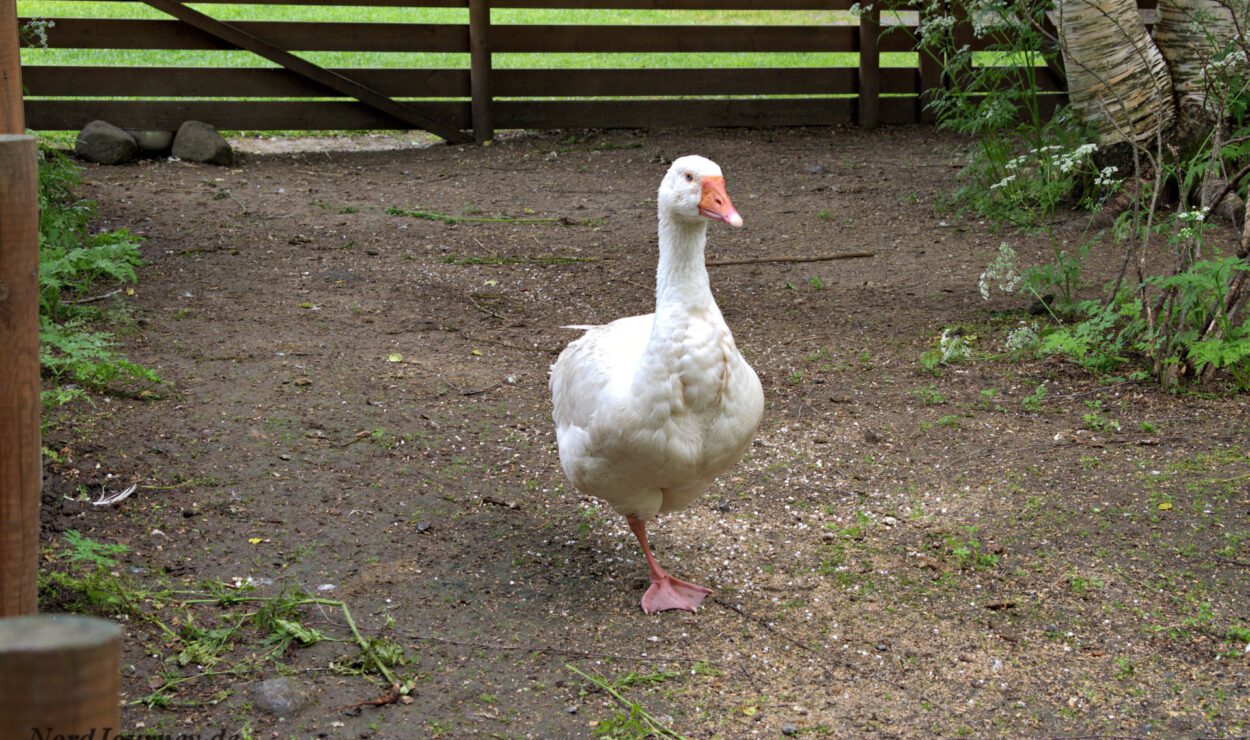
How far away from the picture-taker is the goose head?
3.69 metres

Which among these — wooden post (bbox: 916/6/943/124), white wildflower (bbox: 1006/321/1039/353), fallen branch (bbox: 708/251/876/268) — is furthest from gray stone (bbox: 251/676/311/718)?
wooden post (bbox: 916/6/943/124)

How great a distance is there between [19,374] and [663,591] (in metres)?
2.45

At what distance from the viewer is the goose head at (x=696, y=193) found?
145 inches

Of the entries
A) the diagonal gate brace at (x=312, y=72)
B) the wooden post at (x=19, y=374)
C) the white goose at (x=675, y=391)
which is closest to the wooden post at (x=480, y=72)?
the diagonal gate brace at (x=312, y=72)

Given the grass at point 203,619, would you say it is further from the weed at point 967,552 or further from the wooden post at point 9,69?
the weed at point 967,552

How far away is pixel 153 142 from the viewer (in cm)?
1030

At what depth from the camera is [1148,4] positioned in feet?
38.5

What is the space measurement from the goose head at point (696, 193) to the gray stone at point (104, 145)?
25.9 feet

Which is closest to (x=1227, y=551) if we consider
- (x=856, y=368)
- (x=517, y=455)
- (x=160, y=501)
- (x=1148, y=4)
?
(x=856, y=368)

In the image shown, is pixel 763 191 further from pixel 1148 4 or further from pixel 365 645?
pixel 365 645

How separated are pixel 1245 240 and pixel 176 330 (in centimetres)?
573

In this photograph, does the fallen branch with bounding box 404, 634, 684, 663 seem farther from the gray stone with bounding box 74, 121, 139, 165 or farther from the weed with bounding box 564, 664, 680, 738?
the gray stone with bounding box 74, 121, 139, 165

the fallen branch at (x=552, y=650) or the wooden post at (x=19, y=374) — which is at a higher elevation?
the wooden post at (x=19, y=374)

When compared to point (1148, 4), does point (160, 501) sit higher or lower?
lower
